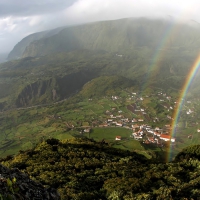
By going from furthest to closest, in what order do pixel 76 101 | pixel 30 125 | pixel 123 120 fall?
pixel 76 101, pixel 30 125, pixel 123 120

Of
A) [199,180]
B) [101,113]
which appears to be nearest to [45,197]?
[199,180]

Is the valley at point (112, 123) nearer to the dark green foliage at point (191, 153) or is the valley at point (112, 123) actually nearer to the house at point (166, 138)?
the house at point (166, 138)

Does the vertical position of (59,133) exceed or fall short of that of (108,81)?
it falls short

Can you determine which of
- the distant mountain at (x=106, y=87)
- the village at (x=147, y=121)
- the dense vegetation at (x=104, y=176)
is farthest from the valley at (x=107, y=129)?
the distant mountain at (x=106, y=87)

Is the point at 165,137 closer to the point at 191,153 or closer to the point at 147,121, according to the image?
the point at 147,121

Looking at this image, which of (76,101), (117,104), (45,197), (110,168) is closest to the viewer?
(45,197)

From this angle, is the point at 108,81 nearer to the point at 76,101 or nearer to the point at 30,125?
the point at 76,101

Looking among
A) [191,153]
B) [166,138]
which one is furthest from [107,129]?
[191,153]

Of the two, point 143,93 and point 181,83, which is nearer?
point 143,93

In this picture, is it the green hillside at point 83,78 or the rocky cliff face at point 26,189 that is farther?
the green hillside at point 83,78
